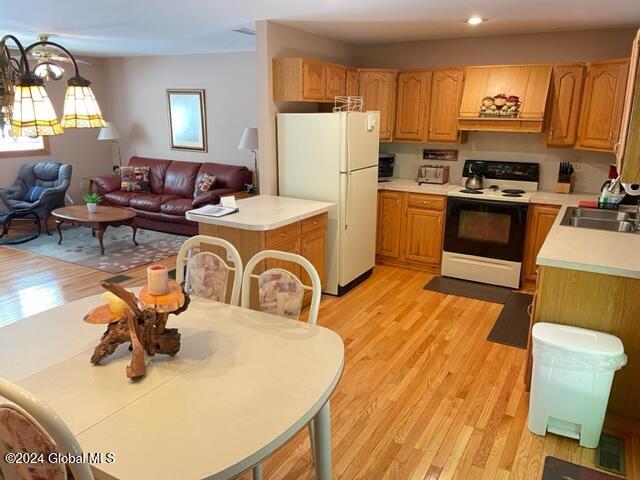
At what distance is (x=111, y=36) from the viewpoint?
497 cm

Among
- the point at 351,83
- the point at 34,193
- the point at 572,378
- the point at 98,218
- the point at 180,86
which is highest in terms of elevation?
the point at 180,86

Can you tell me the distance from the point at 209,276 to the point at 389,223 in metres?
2.96

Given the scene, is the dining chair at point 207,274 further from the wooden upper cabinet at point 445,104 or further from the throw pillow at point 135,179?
the throw pillow at point 135,179

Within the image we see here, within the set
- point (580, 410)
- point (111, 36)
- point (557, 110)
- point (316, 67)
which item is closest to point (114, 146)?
point (111, 36)

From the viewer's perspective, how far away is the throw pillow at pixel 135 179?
6930 millimetres

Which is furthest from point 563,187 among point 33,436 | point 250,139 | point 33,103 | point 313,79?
point 33,436

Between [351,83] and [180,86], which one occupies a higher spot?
[180,86]

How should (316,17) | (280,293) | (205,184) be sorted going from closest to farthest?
(280,293) < (316,17) < (205,184)

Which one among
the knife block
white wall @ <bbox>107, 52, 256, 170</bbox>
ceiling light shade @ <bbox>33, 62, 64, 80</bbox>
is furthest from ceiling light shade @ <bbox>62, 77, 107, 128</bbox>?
white wall @ <bbox>107, 52, 256, 170</bbox>

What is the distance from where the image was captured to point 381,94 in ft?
16.1

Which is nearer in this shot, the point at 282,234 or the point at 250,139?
the point at 282,234

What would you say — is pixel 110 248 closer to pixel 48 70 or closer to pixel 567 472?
pixel 48 70

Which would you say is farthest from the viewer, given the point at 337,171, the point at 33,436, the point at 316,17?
the point at 337,171

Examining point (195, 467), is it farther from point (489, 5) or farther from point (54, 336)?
point (489, 5)
